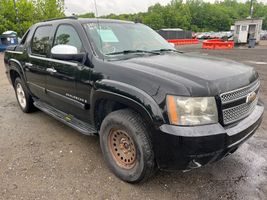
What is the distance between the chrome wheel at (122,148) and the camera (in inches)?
111

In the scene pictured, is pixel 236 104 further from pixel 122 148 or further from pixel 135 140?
pixel 122 148

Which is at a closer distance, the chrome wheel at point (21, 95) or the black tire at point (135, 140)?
the black tire at point (135, 140)

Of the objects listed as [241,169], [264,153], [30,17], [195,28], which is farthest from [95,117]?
[195,28]

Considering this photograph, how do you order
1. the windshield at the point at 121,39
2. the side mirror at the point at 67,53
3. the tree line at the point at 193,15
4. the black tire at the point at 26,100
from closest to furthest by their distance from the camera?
the side mirror at the point at 67,53
the windshield at the point at 121,39
the black tire at the point at 26,100
the tree line at the point at 193,15

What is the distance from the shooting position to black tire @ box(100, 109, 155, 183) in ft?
8.30

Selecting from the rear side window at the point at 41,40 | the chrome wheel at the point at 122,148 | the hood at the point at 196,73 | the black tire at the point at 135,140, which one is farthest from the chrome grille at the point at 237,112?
the rear side window at the point at 41,40

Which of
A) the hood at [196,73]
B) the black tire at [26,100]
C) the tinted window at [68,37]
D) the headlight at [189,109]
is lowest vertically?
the black tire at [26,100]

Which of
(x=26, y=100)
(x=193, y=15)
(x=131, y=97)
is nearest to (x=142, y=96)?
(x=131, y=97)

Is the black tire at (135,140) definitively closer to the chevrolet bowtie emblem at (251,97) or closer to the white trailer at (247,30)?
the chevrolet bowtie emblem at (251,97)

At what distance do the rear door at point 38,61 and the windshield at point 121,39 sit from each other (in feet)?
3.38

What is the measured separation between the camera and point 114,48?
3254 millimetres

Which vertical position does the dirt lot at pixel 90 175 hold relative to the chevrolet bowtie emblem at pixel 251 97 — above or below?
below

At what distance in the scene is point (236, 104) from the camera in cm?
254

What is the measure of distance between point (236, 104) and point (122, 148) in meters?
1.36
